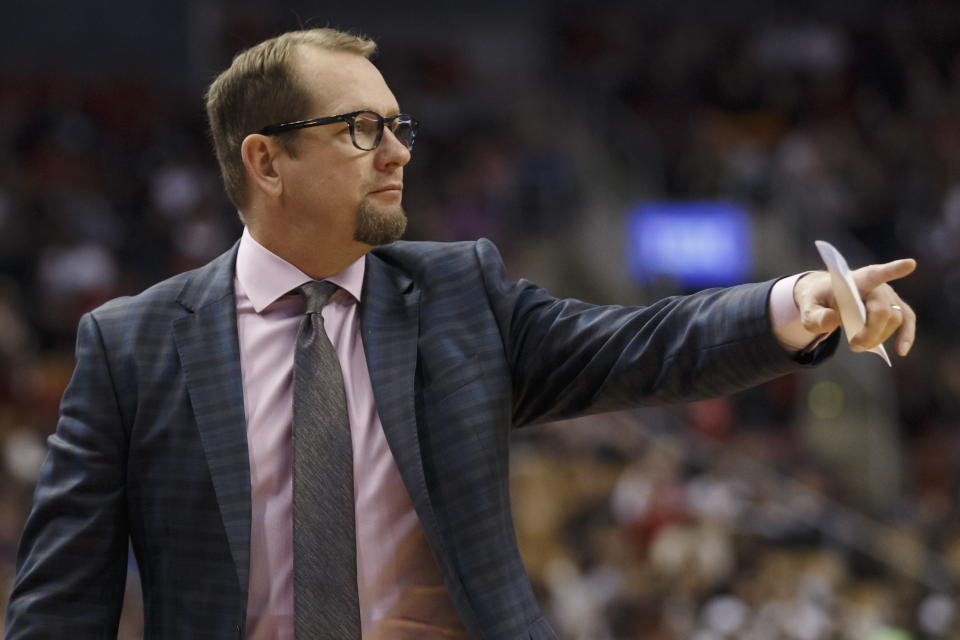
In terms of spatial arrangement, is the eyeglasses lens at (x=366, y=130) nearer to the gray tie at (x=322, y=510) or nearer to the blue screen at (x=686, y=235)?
the gray tie at (x=322, y=510)

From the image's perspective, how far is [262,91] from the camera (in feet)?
6.64

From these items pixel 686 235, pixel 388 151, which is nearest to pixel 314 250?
pixel 388 151

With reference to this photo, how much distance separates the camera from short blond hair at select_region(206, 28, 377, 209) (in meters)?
2.00

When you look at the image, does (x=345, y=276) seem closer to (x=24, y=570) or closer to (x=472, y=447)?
(x=472, y=447)

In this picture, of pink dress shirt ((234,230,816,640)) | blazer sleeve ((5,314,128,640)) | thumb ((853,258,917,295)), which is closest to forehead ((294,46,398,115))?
pink dress shirt ((234,230,816,640))

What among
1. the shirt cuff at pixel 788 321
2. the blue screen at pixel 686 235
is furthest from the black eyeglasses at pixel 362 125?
the blue screen at pixel 686 235

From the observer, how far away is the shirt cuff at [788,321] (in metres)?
1.76

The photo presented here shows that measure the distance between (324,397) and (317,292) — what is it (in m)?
0.19

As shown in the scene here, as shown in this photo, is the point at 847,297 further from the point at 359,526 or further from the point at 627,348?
the point at 359,526

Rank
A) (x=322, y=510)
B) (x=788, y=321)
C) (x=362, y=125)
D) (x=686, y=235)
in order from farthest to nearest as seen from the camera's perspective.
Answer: (x=686, y=235) < (x=362, y=125) < (x=322, y=510) < (x=788, y=321)

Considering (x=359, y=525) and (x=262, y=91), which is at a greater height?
(x=262, y=91)

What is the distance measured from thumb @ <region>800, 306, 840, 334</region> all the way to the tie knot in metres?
0.75

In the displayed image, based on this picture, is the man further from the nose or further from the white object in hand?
the white object in hand

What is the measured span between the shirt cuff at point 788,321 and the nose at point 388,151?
606mm
